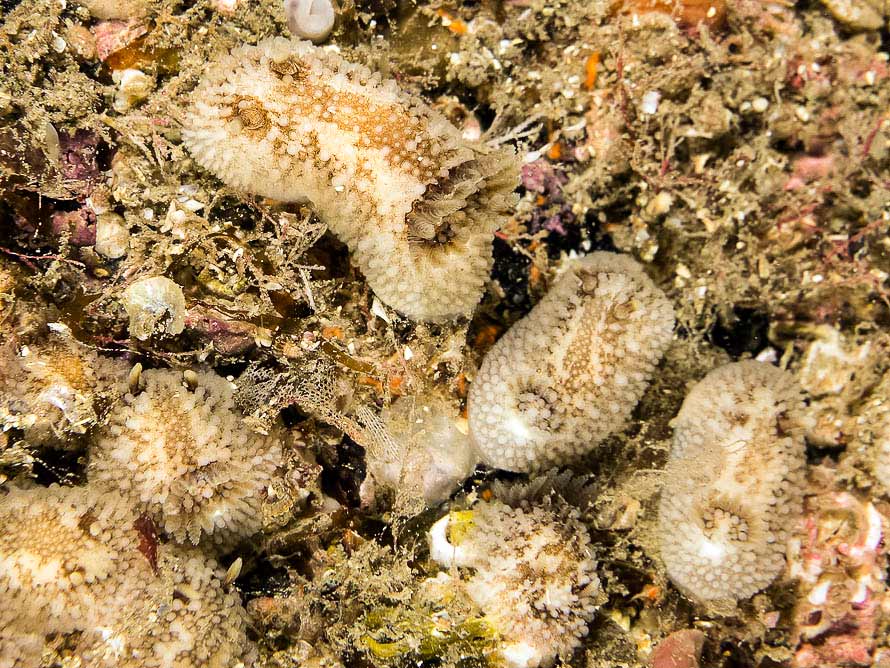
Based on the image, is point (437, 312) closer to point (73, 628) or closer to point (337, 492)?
point (337, 492)

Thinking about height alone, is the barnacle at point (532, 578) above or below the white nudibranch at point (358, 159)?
below

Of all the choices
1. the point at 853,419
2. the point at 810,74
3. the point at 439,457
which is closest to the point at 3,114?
the point at 439,457

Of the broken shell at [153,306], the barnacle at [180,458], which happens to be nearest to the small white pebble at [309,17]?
the broken shell at [153,306]

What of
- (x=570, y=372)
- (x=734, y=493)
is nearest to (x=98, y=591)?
(x=570, y=372)

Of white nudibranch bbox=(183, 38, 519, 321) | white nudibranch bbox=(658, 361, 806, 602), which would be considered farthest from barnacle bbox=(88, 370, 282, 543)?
white nudibranch bbox=(658, 361, 806, 602)

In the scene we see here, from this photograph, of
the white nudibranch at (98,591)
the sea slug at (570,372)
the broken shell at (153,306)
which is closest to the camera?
the white nudibranch at (98,591)

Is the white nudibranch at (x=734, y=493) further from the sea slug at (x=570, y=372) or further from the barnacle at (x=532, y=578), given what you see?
the barnacle at (x=532, y=578)
